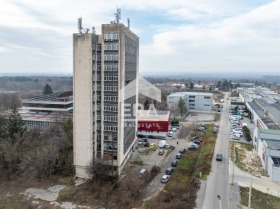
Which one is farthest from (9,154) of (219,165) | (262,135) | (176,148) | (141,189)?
(262,135)

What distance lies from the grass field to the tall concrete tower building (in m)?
11.0

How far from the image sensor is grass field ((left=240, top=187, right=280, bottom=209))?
732 inches

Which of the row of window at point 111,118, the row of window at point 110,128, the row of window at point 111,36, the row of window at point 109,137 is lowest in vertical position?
the row of window at point 109,137

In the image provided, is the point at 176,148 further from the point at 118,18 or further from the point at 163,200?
the point at 118,18

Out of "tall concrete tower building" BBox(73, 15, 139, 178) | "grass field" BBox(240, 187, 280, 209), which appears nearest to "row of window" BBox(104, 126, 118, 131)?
"tall concrete tower building" BBox(73, 15, 139, 178)

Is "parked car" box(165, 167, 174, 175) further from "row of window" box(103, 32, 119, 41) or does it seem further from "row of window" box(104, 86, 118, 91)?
"row of window" box(103, 32, 119, 41)

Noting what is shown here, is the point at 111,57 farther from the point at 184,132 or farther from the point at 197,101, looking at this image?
the point at 197,101

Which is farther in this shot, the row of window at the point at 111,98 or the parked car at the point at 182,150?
the parked car at the point at 182,150

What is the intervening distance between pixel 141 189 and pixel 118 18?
15218 millimetres

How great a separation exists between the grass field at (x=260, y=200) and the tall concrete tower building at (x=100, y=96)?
435 inches

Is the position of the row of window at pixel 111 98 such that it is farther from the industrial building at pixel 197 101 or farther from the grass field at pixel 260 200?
the industrial building at pixel 197 101

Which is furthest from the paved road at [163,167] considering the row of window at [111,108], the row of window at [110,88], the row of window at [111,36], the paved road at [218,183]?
the row of window at [111,36]

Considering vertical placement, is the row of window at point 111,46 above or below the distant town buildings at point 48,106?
above

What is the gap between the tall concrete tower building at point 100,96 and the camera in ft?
74.7
